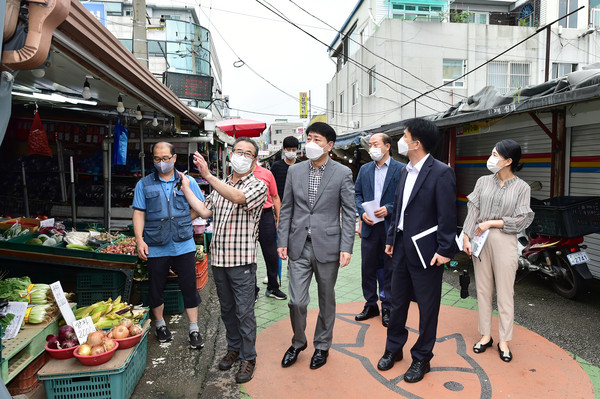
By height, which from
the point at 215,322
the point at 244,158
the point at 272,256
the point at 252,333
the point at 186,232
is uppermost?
the point at 244,158

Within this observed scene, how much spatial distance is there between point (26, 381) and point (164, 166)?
1977mm

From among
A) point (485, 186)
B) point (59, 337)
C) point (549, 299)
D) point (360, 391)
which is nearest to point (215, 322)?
point (59, 337)

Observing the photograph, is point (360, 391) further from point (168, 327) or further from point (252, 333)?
point (168, 327)

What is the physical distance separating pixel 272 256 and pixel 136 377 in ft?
7.44

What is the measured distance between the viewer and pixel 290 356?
11.7ft

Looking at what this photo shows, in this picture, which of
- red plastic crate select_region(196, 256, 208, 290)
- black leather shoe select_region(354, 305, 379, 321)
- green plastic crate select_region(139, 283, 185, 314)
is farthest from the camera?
red plastic crate select_region(196, 256, 208, 290)

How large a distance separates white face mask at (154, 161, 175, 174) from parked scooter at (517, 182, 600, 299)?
179 inches

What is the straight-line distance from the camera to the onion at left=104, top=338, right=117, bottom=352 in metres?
2.95

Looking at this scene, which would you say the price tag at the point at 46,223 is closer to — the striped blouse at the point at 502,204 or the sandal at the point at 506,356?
the striped blouse at the point at 502,204

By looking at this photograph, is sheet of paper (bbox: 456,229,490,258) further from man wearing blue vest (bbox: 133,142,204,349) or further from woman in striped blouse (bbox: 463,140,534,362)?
man wearing blue vest (bbox: 133,142,204,349)

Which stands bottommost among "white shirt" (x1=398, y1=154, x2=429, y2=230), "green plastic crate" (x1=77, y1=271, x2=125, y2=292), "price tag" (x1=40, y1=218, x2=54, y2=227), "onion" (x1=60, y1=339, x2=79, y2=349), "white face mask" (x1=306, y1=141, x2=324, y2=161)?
"onion" (x1=60, y1=339, x2=79, y2=349)

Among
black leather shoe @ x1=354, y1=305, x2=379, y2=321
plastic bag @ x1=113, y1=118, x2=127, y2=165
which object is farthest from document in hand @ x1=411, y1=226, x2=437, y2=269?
plastic bag @ x1=113, y1=118, x2=127, y2=165

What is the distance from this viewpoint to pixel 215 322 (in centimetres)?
468

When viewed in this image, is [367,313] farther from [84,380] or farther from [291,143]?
[84,380]
